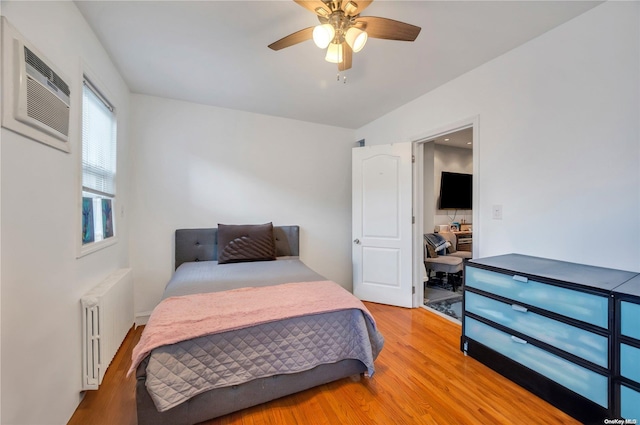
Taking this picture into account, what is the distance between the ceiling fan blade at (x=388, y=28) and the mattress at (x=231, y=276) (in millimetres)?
1848

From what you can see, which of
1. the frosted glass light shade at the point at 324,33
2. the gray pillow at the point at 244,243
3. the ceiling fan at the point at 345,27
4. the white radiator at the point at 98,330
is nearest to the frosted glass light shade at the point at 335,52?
the ceiling fan at the point at 345,27

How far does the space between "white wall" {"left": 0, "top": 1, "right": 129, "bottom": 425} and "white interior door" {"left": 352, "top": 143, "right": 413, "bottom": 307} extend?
2.79 m

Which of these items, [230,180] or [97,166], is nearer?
[97,166]

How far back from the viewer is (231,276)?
7.36 ft

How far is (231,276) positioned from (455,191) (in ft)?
14.7

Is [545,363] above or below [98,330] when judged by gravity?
below

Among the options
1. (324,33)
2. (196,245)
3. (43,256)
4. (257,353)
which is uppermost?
(324,33)

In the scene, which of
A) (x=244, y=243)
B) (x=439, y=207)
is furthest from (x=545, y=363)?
(x=439, y=207)

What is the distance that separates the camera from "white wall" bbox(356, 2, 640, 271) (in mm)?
1518

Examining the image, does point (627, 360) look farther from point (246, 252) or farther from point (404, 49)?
point (246, 252)

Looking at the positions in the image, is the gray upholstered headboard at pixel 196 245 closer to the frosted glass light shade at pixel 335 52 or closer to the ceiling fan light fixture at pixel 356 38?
the frosted glass light shade at pixel 335 52

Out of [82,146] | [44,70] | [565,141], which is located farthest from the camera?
[565,141]

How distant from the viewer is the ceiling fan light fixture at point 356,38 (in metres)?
1.45

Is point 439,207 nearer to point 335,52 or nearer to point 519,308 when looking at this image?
point 519,308
